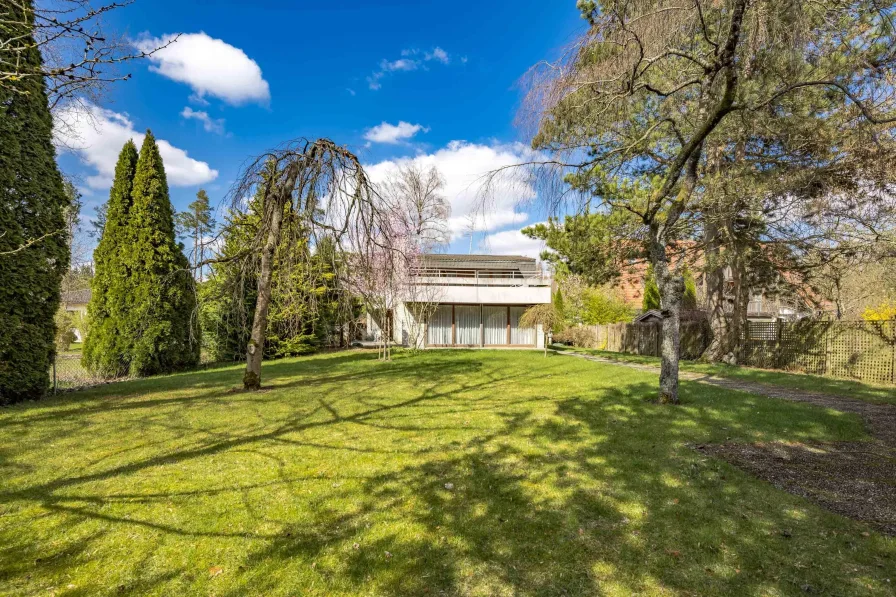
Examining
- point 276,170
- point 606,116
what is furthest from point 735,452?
point 276,170

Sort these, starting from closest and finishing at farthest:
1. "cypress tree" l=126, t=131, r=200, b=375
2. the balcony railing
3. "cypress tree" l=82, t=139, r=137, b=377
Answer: "cypress tree" l=82, t=139, r=137, b=377, "cypress tree" l=126, t=131, r=200, b=375, the balcony railing

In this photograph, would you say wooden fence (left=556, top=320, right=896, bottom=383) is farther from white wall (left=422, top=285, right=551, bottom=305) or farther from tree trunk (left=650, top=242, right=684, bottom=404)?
tree trunk (left=650, top=242, right=684, bottom=404)

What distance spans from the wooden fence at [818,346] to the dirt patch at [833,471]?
7.58 m

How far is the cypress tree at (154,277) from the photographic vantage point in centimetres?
1107

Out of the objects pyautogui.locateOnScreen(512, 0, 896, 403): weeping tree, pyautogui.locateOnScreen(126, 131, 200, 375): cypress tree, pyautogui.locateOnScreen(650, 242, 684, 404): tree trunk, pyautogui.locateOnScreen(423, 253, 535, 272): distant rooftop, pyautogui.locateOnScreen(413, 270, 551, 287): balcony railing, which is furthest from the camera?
pyautogui.locateOnScreen(423, 253, 535, 272): distant rooftop

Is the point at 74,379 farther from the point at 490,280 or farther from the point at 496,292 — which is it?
the point at 490,280

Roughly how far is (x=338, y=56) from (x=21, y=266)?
9.98m

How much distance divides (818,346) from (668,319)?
8.82 metres

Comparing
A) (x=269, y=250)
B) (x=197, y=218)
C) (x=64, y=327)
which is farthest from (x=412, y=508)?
(x=197, y=218)

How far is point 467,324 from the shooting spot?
850 inches

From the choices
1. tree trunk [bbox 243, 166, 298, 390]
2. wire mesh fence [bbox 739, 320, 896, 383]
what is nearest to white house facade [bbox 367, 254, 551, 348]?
wire mesh fence [bbox 739, 320, 896, 383]

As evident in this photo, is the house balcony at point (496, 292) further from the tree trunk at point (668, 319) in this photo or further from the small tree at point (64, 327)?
the small tree at point (64, 327)

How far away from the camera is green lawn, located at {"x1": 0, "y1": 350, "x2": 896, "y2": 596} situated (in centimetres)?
241

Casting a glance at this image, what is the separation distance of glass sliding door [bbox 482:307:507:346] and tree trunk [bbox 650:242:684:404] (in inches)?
579
